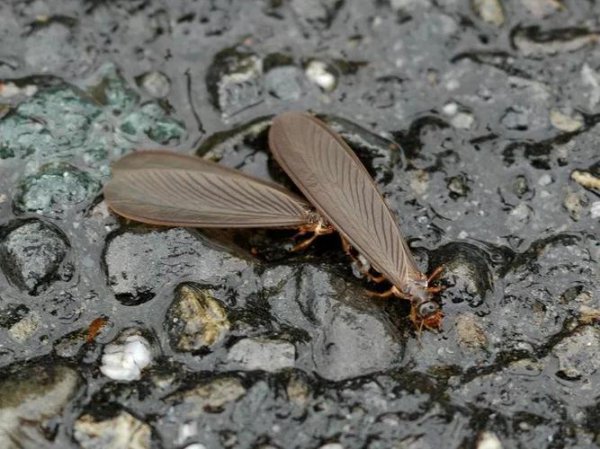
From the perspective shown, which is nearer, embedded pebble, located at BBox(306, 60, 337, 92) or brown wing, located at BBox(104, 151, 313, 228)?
brown wing, located at BBox(104, 151, 313, 228)

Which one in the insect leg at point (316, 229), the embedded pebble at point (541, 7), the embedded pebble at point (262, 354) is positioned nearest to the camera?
the embedded pebble at point (262, 354)

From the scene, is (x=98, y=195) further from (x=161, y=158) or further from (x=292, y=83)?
(x=292, y=83)

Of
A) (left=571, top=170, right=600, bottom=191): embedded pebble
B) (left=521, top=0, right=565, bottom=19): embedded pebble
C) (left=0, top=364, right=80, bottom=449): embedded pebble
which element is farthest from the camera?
(left=521, top=0, right=565, bottom=19): embedded pebble

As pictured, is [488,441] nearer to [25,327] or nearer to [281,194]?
[281,194]

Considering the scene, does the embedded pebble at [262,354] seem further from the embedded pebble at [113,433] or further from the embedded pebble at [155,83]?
the embedded pebble at [155,83]

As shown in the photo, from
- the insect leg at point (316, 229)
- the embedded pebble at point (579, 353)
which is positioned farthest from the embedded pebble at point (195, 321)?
the embedded pebble at point (579, 353)

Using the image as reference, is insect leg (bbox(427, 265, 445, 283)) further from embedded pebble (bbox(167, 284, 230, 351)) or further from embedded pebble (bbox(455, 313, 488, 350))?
embedded pebble (bbox(167, 284, 230, 351))

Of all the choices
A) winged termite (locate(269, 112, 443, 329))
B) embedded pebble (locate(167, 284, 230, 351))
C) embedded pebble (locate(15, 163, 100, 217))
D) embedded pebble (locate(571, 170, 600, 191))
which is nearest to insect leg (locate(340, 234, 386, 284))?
winged termite (locate(269, 112, 443, 329))
